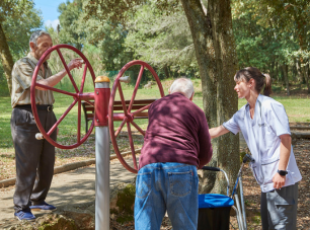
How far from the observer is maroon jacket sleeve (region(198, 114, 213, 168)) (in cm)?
246

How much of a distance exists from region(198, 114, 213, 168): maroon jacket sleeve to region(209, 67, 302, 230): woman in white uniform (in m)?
0.37

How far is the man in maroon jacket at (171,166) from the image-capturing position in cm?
234

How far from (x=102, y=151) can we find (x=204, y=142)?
73 centimetres

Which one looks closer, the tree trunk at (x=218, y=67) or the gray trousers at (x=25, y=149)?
the gray trousers at (x=25, y=149)

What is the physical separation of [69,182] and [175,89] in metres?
3.63

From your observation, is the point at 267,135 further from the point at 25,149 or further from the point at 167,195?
the point at 25,149

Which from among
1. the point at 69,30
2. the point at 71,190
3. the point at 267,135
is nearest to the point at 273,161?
the point at 267,135

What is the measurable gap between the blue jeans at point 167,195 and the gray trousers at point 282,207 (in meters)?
0.59

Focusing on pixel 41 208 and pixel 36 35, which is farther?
pixel 41 208

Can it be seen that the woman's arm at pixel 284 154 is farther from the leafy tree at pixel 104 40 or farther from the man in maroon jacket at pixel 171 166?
the leafy tree at pixel 104 40

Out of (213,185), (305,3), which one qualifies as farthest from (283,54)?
(213,185)

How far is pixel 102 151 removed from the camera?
243cm

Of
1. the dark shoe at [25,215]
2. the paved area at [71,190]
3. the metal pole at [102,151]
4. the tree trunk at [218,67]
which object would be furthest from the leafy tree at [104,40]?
the metal pole at [102,151]

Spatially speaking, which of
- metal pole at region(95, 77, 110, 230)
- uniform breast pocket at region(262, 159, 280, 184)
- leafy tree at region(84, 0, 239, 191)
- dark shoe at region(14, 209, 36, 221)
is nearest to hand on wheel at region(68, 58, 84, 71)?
metal pole at region(95, 77, 110, 230)
